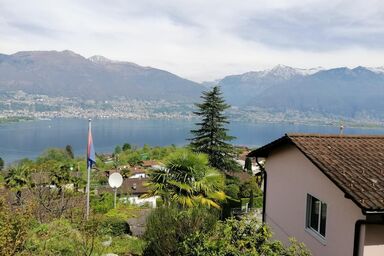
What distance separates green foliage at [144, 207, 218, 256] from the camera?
812 cm

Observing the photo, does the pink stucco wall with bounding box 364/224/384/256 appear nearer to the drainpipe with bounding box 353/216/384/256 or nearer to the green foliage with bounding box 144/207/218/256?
the drainpipe with bounding box 353/216/384/256

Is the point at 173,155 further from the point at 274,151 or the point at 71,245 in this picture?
the point at 71,245

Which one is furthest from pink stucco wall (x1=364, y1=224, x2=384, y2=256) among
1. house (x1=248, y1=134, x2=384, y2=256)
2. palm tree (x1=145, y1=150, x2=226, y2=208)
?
palm tree (x1=145, y1=150, x2=226, y2=208)

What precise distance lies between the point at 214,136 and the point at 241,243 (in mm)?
29053

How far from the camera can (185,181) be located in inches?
462

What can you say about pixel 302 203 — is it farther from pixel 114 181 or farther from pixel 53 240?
pixel 114 181

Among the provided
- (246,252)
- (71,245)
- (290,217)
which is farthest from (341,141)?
(71,245)

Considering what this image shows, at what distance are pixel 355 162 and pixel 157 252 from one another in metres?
4.58

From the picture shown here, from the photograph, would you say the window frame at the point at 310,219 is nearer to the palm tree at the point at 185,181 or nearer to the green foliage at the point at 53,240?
the palm tree at the point at 185,181

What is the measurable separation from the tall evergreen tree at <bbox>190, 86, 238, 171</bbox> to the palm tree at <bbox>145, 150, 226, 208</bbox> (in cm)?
2283

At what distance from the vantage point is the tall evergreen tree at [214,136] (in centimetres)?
3519

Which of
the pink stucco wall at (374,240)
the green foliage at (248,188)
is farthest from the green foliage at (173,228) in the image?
the green foliage at (248,188)

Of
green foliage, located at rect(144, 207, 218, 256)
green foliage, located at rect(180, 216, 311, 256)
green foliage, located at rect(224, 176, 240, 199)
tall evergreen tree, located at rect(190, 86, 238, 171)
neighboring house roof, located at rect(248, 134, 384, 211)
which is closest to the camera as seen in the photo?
green foliage, located at rect(180, 216, 311, 256)

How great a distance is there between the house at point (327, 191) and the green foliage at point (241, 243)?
133 centimetres
